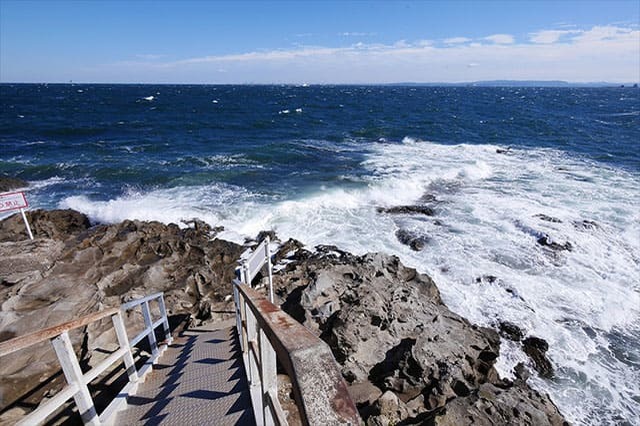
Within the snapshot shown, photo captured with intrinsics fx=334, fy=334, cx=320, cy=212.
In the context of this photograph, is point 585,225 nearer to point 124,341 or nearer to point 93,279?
point 124,341

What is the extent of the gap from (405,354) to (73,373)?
15.2 ft

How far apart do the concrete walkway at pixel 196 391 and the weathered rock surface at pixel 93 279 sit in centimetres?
163

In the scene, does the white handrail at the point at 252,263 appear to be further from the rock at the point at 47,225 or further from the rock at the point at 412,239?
the rock at the point at 47,225

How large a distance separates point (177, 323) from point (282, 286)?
106 inches

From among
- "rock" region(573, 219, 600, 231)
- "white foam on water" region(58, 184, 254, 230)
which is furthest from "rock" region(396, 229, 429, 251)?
"white foam on water" region(58, 184, 254, 230)

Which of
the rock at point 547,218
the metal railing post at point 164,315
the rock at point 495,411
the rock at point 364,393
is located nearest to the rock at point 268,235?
the metal railing post at point 164,315

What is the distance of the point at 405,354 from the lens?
5.67 m

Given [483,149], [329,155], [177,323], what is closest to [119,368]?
[177,323]

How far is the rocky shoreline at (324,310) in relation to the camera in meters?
4.98

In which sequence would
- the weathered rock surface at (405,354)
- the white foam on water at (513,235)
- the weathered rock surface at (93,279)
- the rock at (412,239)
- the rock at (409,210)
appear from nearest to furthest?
the weathered rock surface at (405,354) < the weathered rock surface at (93,279) < the white foam on water at (513,235) < the rock at (412,239) < the rock at (409,210)

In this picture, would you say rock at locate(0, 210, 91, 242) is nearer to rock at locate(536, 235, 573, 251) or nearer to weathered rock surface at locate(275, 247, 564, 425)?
weathered rock surface at locate(275, 247, 564, 425)

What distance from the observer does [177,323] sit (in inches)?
297

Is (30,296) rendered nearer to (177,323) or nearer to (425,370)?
(177,323)

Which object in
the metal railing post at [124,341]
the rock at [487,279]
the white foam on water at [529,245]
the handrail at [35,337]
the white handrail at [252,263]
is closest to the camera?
the handrail at [35,337]
